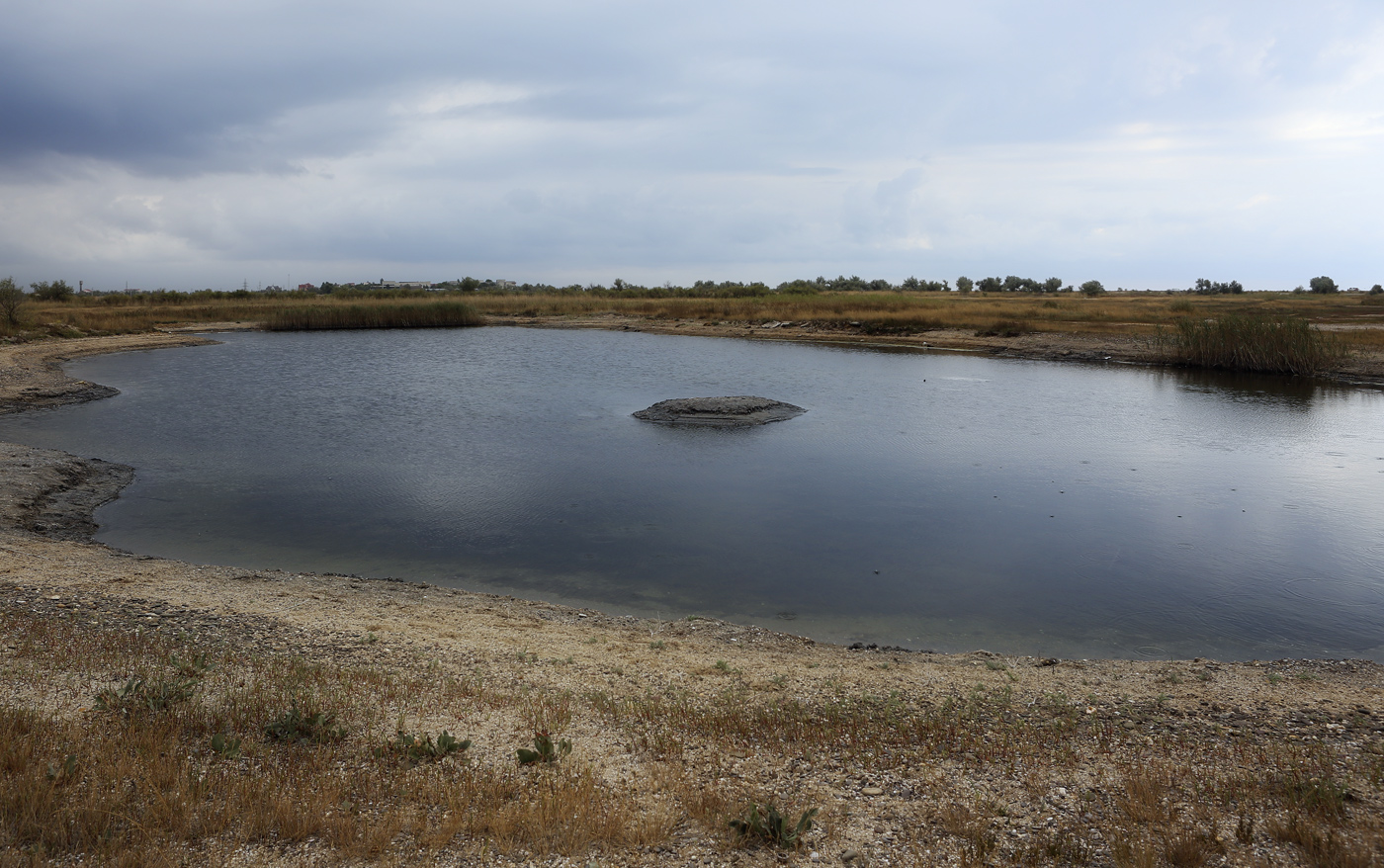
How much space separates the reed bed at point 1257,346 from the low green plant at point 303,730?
1344 inches

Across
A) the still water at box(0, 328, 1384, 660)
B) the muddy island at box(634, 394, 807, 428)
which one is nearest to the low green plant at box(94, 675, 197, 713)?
the still water at box(0, 328, 1384, 660)

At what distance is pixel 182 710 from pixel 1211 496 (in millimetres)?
14703

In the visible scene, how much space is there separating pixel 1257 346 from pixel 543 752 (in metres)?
33.6

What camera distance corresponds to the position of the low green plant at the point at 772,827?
12.6 feet

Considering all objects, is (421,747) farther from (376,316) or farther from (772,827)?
(376,316)

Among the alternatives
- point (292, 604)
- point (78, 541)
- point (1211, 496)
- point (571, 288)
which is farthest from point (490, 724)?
point (571, 288)

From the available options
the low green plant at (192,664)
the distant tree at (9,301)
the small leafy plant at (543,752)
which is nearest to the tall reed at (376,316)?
the distant tree at (9,301)

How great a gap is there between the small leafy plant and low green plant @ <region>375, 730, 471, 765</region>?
38cm

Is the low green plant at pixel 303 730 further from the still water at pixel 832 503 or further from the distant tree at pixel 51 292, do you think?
the distant tree at pixel 51 292

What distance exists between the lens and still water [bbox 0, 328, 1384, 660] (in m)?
8.75

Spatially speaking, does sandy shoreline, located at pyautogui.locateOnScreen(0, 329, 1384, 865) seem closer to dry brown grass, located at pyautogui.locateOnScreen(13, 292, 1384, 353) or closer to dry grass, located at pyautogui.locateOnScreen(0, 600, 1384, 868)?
dry grass, located at pyautogui.locateOnScreen(0, 600, 1384, 868)

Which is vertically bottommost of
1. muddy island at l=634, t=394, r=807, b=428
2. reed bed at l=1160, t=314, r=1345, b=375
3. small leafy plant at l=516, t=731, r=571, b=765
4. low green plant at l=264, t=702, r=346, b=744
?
small leafy plant at l=516, t=731, r=571, b=765

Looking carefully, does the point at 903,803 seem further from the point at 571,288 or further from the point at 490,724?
the point at 571,288

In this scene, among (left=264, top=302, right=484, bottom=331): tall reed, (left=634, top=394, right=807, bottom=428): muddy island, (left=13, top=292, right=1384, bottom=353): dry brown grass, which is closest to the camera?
(left=634, top=394, right=807, bottom=428): muddy island
